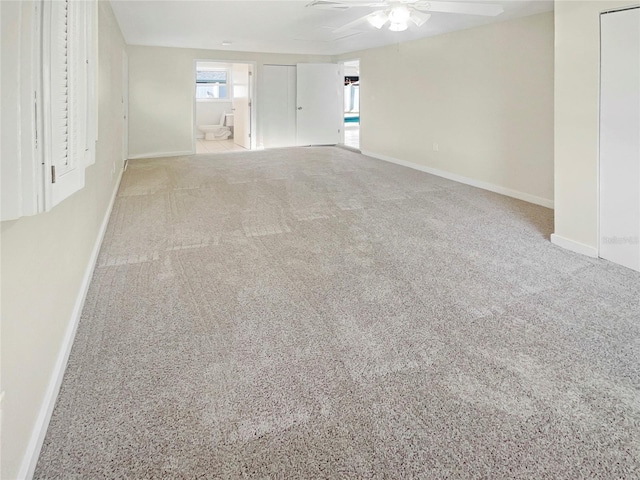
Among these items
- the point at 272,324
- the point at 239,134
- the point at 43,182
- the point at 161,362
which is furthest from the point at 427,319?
the point at 239,134

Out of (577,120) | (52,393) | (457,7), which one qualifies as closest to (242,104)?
(457,7)

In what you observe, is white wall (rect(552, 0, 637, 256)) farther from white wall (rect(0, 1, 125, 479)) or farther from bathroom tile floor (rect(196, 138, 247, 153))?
bathroom tile floor (rect(196, 138, 247, 153))

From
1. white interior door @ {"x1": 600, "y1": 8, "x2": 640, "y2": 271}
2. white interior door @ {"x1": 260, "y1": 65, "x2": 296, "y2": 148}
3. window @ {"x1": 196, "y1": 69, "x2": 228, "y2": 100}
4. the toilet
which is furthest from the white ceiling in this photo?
window @ {"x1": 196, "y1": 69, "x2": 228, "y2": 100}

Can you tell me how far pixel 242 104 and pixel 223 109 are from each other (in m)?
3.21

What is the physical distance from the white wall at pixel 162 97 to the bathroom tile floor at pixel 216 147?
3.14ft

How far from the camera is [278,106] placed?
9336 mm

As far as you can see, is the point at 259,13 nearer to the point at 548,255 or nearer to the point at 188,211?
the point at 188,211

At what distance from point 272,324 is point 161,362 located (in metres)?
0.57

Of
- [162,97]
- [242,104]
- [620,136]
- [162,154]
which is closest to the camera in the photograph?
[620,136]

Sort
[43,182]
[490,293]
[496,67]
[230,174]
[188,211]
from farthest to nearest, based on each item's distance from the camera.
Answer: [230,174], [496,67], [188,211], [490,293], [43,182]

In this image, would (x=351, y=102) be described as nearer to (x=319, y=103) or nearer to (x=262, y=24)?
(x=319, y=103)

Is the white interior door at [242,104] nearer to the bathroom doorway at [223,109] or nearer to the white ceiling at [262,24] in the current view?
the bathroom doorway at [223,109]

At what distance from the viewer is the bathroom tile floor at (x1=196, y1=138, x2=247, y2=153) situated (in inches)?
368

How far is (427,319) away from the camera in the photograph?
2279 millimetres
